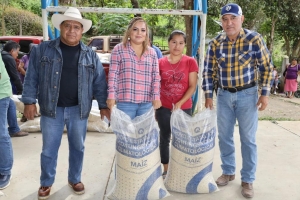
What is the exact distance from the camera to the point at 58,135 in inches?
99.5

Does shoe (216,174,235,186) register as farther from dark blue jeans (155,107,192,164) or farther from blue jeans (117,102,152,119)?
blue jeans (117,102,152,119)

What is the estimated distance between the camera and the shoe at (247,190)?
2701 mm

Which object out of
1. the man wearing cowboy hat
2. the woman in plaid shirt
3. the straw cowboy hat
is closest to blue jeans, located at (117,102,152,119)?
the woman in plaid shirt

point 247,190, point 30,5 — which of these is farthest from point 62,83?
point 30,5

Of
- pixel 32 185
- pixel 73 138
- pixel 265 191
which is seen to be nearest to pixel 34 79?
pixel 73 138

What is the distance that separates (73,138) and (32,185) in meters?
0.74

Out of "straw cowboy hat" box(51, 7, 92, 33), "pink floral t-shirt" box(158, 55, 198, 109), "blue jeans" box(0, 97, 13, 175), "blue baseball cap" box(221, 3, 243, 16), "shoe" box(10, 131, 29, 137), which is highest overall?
"blue baseball cap" box(221, 3, 243, 16)

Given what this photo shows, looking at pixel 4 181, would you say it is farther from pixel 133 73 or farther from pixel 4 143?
pixel 133 73

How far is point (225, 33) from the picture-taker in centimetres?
267

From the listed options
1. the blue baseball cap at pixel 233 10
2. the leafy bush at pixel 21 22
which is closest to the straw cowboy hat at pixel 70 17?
the blue baseball cap at pixel 233 10

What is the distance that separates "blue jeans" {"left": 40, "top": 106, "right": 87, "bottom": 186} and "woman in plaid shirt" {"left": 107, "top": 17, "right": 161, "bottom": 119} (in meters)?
0.32

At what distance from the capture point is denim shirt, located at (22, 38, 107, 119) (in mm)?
2383

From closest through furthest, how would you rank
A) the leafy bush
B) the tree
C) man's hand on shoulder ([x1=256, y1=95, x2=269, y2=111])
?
1. man's hand on shoulder ([x1=256, y1=95, x2=269, y2=111])
2. the tree
3. the leafy bush

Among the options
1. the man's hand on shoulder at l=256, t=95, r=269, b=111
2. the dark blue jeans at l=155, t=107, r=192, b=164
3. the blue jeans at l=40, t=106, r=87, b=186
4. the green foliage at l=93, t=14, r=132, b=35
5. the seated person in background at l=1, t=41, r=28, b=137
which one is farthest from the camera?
the green foliage at l=93, t=14, r=132, b=35
